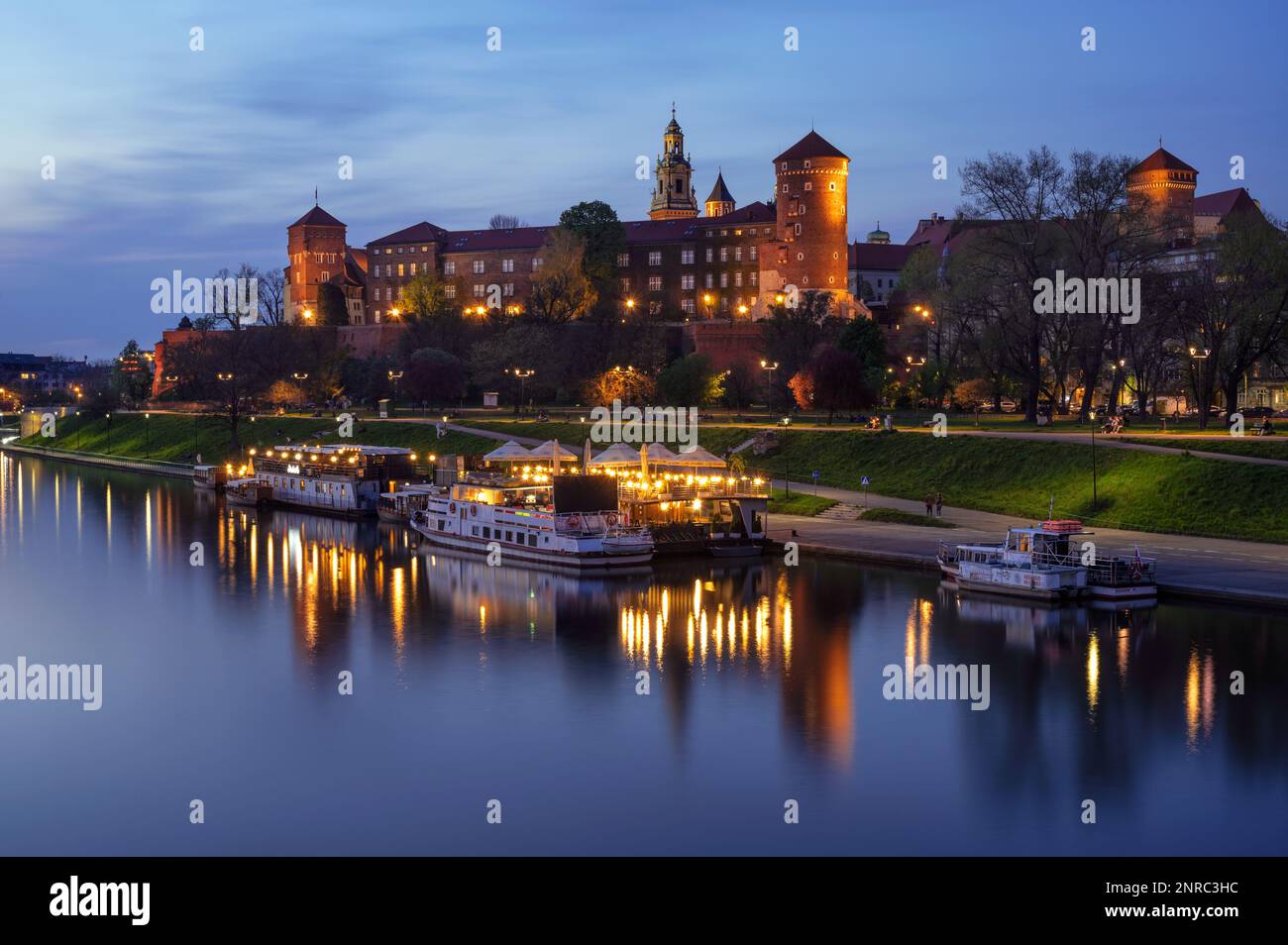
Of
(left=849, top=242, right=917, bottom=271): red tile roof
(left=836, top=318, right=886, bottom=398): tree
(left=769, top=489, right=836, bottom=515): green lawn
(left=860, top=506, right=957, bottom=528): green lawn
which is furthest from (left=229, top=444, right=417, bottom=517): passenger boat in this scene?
(left=849, top=242, right=917, bottom=271): red tile roof

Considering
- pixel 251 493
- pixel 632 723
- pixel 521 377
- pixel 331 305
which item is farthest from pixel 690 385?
pixel 632 723

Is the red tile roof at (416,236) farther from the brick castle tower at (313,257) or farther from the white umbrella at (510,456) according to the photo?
the white umbrella at (510,456)

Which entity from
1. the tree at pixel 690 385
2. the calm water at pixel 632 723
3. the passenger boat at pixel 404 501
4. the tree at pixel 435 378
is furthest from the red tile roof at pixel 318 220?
the calm water at pixel 632 723

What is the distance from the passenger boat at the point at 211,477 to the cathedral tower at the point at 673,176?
113 m

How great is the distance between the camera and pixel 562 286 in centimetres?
12331

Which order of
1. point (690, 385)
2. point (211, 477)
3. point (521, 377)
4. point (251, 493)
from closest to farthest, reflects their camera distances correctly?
point (251, 493) < point (211, 477) < point (690, 385) < point (521, 377)

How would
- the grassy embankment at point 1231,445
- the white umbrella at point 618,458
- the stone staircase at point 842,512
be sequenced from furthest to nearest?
the white umbrella at point 618,458 < the stone staircase at point 842,512 < the grassy embankment at point 1231,445

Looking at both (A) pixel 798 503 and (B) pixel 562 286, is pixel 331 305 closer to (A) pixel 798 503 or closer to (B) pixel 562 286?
(B) pixel 562 286

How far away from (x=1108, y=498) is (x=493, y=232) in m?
106

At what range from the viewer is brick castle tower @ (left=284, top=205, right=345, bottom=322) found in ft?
502

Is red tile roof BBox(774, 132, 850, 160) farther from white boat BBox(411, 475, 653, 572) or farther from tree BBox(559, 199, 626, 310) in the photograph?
white boat BBox(411, 475, 653, 572)

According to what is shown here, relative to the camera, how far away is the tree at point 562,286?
397 feet

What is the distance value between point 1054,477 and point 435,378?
6446cm
